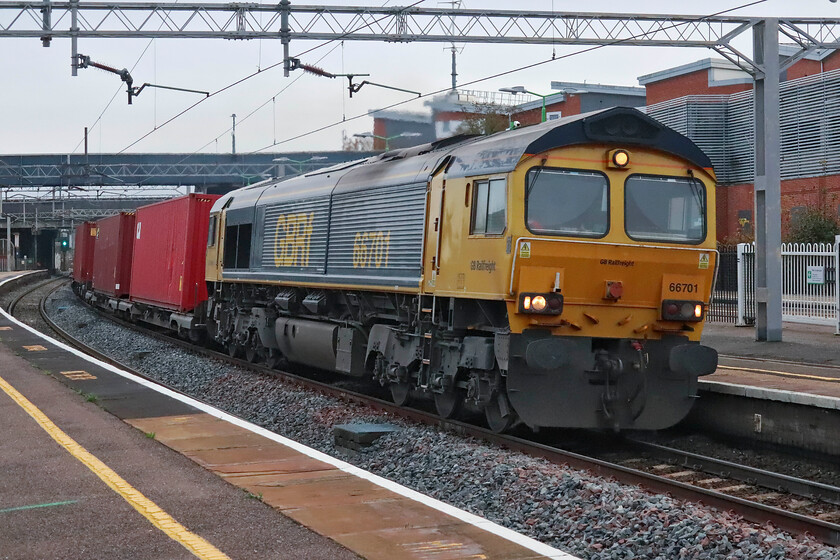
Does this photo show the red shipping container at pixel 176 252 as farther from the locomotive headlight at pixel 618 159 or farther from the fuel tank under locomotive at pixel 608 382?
the locomotive headlight at pixel 618 159

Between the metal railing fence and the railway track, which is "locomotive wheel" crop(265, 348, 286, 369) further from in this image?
the metal railing fence

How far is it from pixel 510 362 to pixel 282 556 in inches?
205

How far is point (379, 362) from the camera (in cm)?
1398

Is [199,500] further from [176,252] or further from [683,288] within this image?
[176,252]

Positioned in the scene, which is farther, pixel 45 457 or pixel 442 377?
pixel 442 377

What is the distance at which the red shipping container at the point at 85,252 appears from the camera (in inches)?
1636

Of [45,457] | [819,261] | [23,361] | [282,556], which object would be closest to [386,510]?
[282,556]

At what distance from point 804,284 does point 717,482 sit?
14084mm

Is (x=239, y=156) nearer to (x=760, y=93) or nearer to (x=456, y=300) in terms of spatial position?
(x=760, y=93)

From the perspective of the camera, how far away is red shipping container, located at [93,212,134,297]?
3212cm

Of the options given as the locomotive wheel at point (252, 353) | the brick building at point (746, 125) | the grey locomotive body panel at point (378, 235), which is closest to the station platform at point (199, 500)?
the grey locomotive body panel at point (378, 235)

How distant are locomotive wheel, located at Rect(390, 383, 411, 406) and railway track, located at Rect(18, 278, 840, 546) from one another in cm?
61

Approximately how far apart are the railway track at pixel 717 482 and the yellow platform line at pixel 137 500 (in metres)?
4.59

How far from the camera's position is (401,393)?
13.5 m
